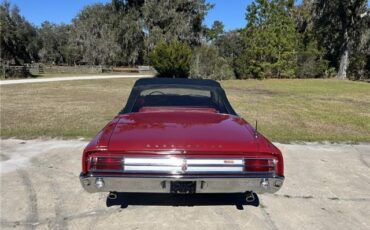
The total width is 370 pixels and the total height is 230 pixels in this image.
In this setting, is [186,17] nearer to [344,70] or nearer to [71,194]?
[344,70]

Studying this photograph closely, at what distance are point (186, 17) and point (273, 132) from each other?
36518 mm

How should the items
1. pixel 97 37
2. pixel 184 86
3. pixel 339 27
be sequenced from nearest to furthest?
pixel 184 86
pixel 339 27
pixel 97 37

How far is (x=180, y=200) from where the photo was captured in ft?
14.4

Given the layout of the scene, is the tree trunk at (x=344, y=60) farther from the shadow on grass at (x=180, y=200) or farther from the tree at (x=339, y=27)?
the shadow on grass at (x=180, y=200)

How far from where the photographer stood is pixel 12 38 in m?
39.7

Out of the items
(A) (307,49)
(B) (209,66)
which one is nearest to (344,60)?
(A) (307,49)

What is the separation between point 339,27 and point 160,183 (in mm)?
35268

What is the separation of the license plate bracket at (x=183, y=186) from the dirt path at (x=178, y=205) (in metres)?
0.44

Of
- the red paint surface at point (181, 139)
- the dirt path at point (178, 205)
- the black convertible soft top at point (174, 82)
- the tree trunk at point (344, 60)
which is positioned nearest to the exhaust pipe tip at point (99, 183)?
the red paint surface at point (181, 139)

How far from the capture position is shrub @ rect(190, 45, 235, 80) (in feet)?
96.1

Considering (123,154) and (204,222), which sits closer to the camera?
(123,154)

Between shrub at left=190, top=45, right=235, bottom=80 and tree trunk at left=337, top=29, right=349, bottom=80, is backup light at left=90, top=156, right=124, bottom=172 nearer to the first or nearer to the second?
shrub at left=190, top=45, right=235, bottom=80

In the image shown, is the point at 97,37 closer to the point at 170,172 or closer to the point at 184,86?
the point at 184,86

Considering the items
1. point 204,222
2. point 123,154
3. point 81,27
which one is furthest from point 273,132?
point 81,27
